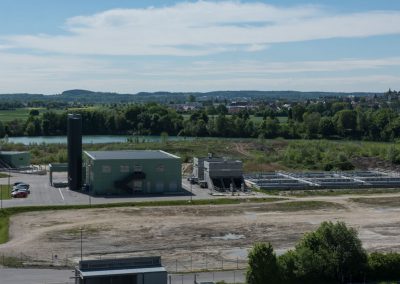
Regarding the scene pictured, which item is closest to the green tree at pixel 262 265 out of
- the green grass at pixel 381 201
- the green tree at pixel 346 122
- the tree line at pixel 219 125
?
the green grass at pixel 381 201

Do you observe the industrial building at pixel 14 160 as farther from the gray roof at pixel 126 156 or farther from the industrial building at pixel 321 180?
the industrial building at pixel 321 180

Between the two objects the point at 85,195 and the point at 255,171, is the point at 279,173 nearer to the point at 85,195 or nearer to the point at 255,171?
the point at 255,171

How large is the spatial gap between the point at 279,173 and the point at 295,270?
105 ft

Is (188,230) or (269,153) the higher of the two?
(269,153)

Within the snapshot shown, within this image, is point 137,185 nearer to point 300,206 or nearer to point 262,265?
point 300,206

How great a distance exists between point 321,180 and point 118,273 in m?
32.0

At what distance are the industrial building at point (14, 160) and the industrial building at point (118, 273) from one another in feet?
125

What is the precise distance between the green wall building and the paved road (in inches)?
748

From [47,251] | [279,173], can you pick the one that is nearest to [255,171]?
[279,173]

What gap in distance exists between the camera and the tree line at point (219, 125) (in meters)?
96.9

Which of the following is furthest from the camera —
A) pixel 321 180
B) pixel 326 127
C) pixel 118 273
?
pixel 326 127

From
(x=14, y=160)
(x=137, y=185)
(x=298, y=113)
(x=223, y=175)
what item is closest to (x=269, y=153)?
(x=223, y=175)

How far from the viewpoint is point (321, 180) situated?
1923 inches

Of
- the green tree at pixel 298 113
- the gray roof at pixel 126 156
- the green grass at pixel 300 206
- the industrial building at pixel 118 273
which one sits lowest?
the green grass at pixel 300 206
